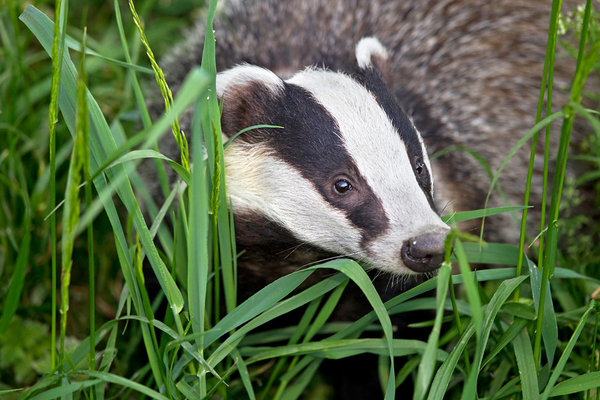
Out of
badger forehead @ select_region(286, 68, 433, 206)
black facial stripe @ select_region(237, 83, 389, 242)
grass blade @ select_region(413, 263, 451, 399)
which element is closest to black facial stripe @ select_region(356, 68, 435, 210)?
badger forehead @ select_region(286, 68, 433, 206)

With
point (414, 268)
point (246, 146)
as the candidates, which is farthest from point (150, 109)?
point (414, 268)

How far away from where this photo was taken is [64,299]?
1.69 m

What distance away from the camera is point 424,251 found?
1940 millimetres

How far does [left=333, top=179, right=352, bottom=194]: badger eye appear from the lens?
2.17 m

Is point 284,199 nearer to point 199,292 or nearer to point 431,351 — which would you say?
point 199,292

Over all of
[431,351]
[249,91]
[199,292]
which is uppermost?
[249,91]

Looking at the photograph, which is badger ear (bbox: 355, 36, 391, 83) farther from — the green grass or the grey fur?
the green grass

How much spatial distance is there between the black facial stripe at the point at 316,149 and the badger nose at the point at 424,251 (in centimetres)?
11

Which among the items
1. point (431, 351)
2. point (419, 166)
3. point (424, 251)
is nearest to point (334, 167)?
point (419, 166)

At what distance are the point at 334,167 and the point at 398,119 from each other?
314 millimetres

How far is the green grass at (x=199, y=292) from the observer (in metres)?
1.74

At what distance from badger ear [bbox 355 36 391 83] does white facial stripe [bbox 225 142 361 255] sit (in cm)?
50

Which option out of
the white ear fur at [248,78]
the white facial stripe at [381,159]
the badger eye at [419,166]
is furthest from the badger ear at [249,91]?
the badger eye at [419,166]

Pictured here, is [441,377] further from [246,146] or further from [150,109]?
[150,109]
